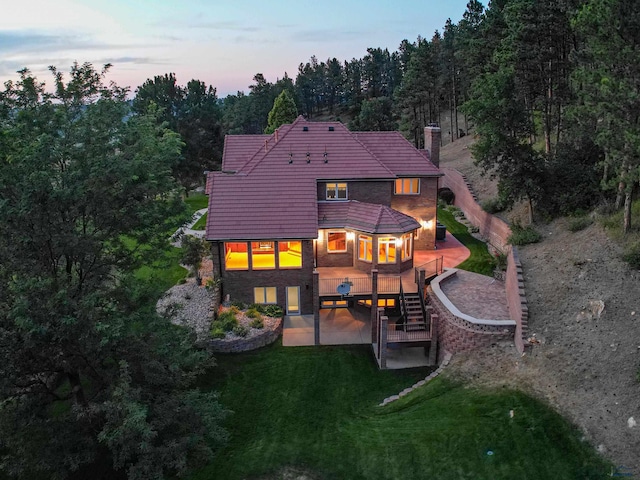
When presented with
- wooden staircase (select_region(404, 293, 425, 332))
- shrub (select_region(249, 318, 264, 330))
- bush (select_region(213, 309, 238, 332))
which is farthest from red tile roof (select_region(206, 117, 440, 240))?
wooden staircase (select_region(404, 293, 425, 332))

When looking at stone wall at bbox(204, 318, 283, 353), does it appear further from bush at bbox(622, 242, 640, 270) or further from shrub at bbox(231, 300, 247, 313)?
bush at bbox(622, 242, 640, 270)

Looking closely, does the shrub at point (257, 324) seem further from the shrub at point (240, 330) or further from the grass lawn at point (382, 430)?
the grass lawn at point (382, 430)

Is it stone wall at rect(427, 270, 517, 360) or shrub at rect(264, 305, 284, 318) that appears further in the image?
shrub at rect(264, 305, 284, 318)

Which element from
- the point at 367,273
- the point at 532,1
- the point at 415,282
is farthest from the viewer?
the point at 532,1

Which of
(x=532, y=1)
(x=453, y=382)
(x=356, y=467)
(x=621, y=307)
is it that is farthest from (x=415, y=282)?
(x=532, y=1)

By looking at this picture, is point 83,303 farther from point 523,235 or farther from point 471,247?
point 471,247

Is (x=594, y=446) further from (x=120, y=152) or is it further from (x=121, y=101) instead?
(x=121, y=101)

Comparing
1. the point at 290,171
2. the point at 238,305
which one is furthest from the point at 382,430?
the point at 290,171
